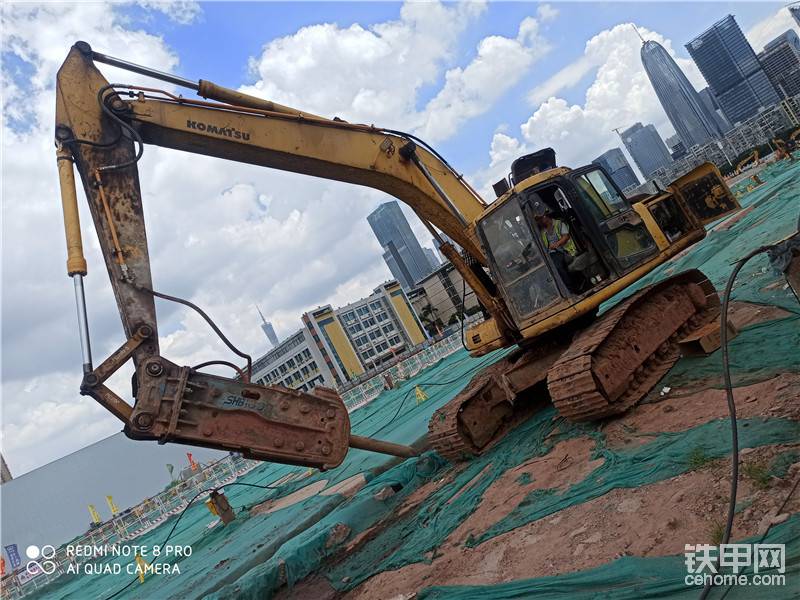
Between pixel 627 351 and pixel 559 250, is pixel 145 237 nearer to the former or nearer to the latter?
pixel 559 250

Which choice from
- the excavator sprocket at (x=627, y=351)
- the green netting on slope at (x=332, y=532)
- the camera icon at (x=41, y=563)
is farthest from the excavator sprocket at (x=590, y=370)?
the camera icon at (x=41, y=563)

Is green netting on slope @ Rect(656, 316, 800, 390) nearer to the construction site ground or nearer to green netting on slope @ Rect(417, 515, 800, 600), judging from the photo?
the construction site ground

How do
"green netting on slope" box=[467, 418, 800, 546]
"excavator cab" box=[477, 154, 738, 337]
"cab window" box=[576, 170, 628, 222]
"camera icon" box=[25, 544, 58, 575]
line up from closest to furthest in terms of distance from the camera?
"green netting on slope" box=[467, 418, 800, 546] → "excavator cab" box=[477, 154, 738, 337] → "cab window" box=[576, 170, 628, 222] → "camera icon" box=[25, 544, 58, 575]

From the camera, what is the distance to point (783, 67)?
15375 cm

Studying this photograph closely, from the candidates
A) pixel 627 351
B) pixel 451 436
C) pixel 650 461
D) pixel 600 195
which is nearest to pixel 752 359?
pixel 627 351

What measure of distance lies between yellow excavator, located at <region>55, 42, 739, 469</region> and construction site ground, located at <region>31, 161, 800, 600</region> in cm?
57

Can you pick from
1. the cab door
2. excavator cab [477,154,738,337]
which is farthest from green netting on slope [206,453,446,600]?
the cab door

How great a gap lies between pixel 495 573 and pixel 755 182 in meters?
29.2

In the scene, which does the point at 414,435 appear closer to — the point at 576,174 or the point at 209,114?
the point at 576,174

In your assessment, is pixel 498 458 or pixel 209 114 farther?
pixel 498 458

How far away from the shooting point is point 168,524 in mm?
17578

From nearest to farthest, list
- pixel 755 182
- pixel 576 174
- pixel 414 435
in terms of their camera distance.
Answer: pixel 576 174, pixel 414 435, pixel 755 182

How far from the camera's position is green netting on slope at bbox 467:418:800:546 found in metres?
3.89

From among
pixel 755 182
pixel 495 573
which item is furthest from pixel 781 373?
pixel 755 182
